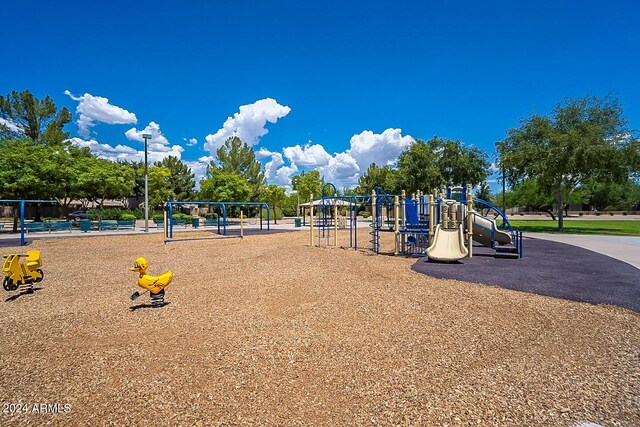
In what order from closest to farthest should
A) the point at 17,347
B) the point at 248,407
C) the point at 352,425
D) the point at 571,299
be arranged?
1. the point at 352,425
2. the point at 248,407
3. the point at 17,347
4. the point at 571,299

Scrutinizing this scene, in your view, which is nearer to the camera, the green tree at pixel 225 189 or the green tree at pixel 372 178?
the green tree at pixel 225 189

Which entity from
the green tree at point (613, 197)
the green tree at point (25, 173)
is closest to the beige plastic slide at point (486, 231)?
the green tree at point (25, 173)

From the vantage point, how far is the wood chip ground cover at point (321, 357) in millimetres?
3068

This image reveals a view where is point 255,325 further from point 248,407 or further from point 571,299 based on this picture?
point 571,299

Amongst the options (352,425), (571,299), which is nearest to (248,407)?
(352,425)

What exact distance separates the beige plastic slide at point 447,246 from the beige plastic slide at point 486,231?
244 cm

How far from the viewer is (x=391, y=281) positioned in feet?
27.5

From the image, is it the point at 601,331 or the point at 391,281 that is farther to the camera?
the point at 391,281

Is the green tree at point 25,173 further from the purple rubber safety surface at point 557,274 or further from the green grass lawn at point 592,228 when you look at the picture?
the green grass lawn at point 592,228

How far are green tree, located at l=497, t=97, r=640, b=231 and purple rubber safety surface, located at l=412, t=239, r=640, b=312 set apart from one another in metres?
12.9

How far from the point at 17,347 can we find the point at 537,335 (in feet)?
23.3

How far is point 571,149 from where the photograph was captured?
2294 centimetres

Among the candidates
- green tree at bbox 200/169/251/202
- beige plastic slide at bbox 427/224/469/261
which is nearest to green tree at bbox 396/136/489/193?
green tree at bbox 200/169/251/202

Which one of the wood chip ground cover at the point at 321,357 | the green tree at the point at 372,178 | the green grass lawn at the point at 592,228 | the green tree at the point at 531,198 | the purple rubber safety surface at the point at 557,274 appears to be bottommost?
the wood chip ground cover at the point at 321,357
